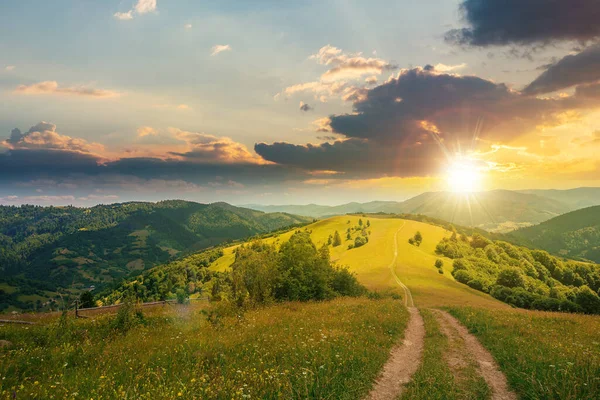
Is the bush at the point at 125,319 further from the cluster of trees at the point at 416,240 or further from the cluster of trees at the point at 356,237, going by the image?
the cluster of trees at the point at 416,240

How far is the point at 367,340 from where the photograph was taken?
14672 mm

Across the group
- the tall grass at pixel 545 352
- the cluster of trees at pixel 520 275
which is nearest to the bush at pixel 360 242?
the cluster of trees at pixel 520 275

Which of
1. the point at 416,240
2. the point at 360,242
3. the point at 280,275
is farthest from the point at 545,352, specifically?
the point at 416,240

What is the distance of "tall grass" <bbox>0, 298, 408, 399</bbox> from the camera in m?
7.92

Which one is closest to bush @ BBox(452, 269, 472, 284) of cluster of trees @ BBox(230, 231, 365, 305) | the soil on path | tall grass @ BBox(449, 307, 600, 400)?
cluster of trees @ BBox(230, 231, 365, 305)

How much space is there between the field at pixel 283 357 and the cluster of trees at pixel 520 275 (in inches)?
1845

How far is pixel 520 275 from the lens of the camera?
78.9 meters

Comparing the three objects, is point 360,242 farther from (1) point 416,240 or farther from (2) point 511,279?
(2) point 511,279

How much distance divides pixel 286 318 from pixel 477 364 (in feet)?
33.8

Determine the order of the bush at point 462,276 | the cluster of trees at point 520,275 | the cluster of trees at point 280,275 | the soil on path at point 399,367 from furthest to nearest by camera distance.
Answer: the bush at point 462,276 → the cluster of trees at point 520,275 → the cluster of trees at point 280,275 → the soil on path at point 399,367

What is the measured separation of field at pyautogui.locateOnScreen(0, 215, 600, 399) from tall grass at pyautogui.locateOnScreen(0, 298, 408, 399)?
49 mm

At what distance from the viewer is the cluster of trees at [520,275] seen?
5788 cm

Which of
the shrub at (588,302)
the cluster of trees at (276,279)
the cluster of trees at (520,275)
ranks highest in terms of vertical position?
the cluster of trees at (276,279)

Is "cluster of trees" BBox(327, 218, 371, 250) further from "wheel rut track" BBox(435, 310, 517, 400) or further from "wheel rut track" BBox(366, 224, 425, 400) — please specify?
"wheel rut track" BBox(366, 224, 425, 400)
